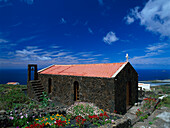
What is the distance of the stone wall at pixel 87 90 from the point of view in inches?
401

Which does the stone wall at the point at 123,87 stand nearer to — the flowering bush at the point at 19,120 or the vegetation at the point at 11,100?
the flowering bush at the point at 19,120

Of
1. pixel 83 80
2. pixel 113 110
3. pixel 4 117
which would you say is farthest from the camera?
pixel 83 80

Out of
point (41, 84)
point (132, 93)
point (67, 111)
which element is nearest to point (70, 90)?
point (67, 111)

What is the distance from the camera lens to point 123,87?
11.5m

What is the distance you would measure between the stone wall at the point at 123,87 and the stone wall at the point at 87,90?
77 centimetres

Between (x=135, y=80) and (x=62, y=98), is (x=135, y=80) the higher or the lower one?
the higher one

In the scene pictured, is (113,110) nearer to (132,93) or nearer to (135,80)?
(132,93)

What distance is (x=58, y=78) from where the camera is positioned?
14359 millimetres

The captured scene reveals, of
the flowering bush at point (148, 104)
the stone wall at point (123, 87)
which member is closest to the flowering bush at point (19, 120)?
the stone wall at point (123, 87)

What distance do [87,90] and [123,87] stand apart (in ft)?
12.9

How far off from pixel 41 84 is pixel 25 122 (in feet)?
35.8

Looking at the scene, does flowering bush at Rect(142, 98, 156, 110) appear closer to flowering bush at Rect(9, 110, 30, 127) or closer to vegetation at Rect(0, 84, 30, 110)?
flowering bush at Rect(9, 110, 30, 127)

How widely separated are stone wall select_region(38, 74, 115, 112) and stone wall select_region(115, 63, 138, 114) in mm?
771

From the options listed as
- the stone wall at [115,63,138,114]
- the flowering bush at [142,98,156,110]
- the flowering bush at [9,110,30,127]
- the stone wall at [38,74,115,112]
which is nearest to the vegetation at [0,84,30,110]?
the stone wall at [38,74,115,112]
